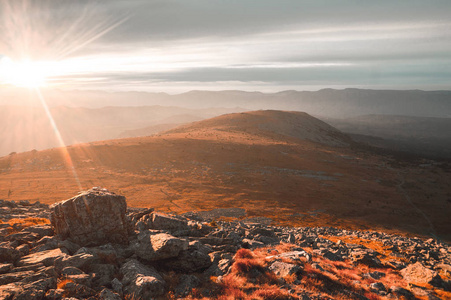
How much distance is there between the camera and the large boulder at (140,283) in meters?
12.0

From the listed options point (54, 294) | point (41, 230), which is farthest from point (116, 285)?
point (41, 230)

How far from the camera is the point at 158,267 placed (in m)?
15.3

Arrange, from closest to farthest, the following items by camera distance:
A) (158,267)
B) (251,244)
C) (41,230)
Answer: (158,267) → (41,230) → (251,244)

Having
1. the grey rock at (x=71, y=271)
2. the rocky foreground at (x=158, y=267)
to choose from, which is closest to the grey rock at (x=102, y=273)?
the rocky foreground at (x=158, y=267)

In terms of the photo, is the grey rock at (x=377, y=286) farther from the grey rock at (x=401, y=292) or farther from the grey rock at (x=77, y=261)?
the grey rock at (x=77, y=261)

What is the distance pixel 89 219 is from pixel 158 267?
19.1 feet

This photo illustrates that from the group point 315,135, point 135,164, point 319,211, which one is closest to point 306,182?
point 319,211

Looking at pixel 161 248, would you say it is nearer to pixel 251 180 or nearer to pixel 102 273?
pixel 102 273

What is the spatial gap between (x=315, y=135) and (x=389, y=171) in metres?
70.7

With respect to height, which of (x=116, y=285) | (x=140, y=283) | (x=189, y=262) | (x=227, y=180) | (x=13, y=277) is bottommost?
(x=227, y=180)

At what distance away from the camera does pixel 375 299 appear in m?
14.5

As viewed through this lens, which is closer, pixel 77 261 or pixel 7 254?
pixel 7 254

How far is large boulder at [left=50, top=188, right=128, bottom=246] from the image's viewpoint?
16.5m

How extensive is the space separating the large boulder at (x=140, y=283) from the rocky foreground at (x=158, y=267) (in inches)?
1.8
